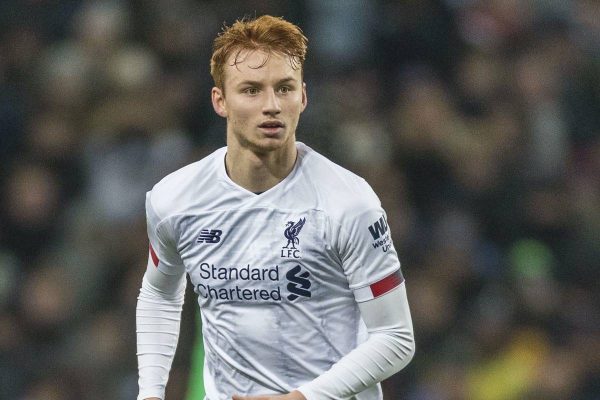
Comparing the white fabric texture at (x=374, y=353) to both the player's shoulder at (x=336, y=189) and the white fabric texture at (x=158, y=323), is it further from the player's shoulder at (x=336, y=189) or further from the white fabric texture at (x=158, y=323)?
the white fabric texture at (x=158, y=323)

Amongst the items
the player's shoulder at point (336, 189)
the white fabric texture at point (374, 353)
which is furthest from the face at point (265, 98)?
the white fabric texture at point (374, 353)

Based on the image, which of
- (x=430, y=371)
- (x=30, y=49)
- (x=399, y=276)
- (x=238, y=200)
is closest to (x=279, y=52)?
(x=238, y=200)

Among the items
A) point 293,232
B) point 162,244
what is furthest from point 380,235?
point 162,244

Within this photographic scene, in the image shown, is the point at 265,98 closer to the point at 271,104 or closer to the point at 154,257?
the point at 271,104

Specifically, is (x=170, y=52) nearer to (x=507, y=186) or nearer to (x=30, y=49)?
(x=30, y=49)

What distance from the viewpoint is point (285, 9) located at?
27.0 feet

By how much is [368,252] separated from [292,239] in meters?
0.24

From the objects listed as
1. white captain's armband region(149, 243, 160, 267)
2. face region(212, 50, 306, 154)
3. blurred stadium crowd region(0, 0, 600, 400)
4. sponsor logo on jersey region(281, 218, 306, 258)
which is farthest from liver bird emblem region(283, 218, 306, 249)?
blurred stadium crowd region(0, 0, 600, 400)

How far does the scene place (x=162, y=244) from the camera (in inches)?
166

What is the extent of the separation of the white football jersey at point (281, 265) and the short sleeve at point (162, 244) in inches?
0.9

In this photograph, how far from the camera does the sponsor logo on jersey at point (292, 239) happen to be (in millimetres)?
3889

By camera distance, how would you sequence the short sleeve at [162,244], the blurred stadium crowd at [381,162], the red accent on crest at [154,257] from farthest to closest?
the blurred stadium crowd at [381,162]
the red accent on crest at [154,257]
the short sleeve at [162,244]

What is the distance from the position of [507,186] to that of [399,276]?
4.11 m

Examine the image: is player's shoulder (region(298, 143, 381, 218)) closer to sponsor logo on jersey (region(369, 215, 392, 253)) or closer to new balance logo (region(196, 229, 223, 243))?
sponsor logo on jersey (region(369, 215, 392, 253))
